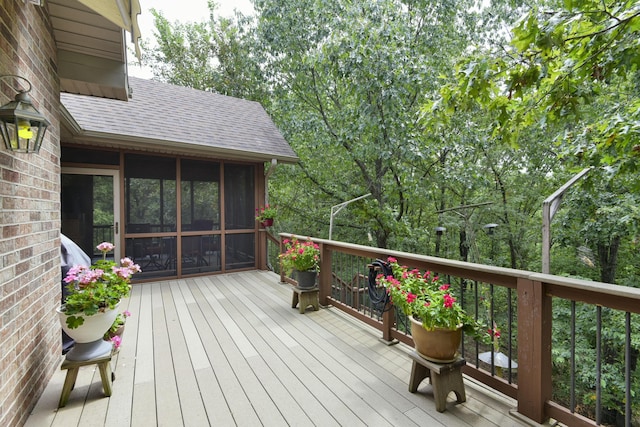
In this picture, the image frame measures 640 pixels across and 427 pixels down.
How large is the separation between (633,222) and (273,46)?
7831 millimetres

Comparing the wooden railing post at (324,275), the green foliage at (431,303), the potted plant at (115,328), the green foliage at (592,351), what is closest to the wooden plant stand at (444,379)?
the green foliage at (431,303)

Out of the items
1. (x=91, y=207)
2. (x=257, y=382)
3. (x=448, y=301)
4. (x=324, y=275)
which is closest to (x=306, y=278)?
(x=324, y=275)

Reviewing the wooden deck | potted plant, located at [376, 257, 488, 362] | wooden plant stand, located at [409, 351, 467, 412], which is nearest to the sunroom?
the wooden deck

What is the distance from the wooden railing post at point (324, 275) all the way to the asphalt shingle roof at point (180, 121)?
266 cm

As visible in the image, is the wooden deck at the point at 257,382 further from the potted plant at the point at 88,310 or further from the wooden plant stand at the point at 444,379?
the potted plant at the point at 88,310

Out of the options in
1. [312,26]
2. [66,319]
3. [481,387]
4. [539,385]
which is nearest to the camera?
[539,385]

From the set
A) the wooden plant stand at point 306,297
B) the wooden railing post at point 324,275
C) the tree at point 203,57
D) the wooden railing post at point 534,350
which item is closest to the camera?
the wooden railing post at point 534,350

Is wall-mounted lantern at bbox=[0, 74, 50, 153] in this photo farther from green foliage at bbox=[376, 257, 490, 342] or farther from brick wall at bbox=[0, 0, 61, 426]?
green foliage at bbox=[376, 257, 490, 342]

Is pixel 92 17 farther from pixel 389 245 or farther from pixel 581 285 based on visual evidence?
pixel 389 245

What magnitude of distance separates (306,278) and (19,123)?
2959mm

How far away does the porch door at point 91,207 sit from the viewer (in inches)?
185

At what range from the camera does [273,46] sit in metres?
7.56

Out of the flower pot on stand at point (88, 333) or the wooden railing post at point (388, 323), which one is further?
the wooden railing post at point (388, 323)

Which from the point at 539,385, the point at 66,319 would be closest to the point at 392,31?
the point at 539,385
